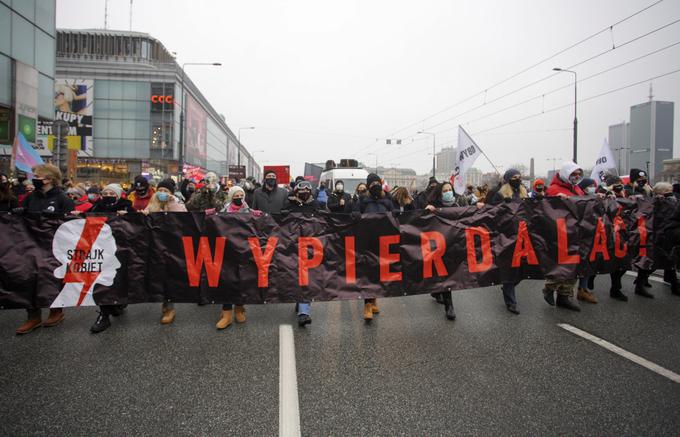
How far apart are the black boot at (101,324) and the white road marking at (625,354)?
5.56 meters

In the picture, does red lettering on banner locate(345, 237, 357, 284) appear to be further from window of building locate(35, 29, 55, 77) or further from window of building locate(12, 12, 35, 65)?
window of building locate(35, 29, 55, 77)

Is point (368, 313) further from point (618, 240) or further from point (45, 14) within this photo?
point (45, 14)

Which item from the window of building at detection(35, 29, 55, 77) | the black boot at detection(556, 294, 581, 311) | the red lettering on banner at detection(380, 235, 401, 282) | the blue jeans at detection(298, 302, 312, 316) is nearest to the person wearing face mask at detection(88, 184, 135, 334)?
the blue jeans at detection(298, 302, 312, 316)

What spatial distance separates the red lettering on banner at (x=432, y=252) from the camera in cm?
533

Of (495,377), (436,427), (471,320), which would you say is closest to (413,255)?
(471,320)

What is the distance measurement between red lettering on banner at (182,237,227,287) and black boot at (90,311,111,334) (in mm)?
1072

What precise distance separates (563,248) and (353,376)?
4031 mm

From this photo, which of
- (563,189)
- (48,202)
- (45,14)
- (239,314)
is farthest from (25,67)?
(563,189)

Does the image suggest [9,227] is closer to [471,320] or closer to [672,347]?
[471,320]

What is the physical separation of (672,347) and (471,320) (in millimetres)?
2045

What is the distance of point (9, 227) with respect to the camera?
493cm

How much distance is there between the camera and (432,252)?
211 inches

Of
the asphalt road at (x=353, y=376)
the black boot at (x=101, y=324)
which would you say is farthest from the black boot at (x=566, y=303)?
the black boot at (x=101, y=324)

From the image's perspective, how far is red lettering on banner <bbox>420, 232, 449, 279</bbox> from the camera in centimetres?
533
